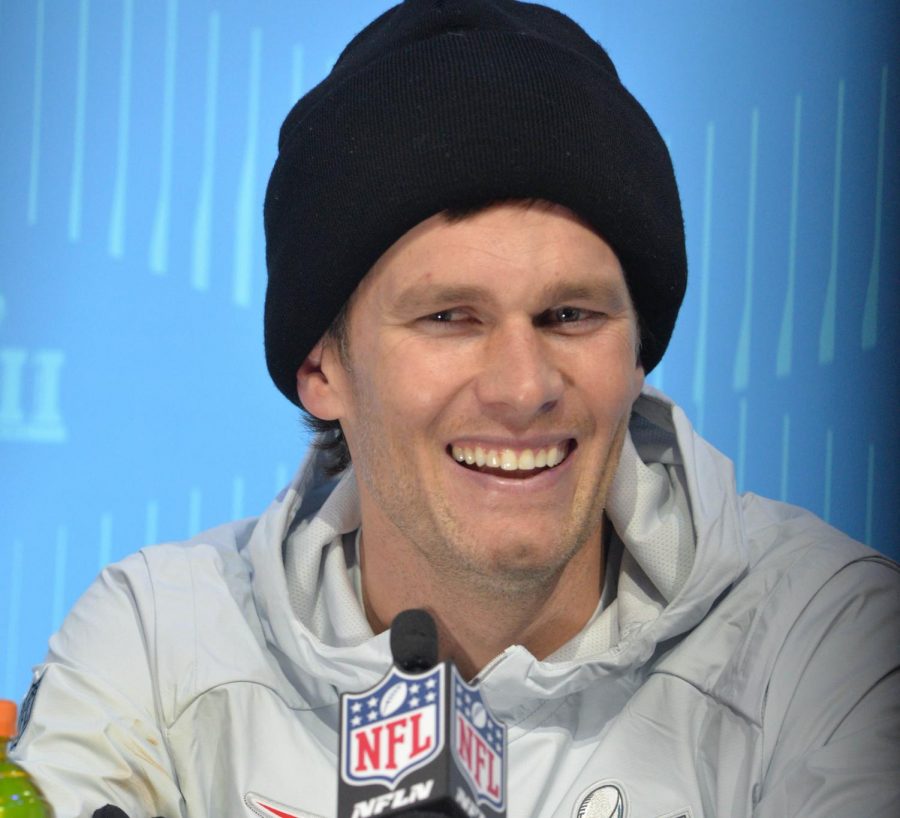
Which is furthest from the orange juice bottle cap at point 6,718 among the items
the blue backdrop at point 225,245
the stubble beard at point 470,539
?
the blue backdrop at point 225,245

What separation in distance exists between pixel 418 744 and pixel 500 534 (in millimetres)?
634

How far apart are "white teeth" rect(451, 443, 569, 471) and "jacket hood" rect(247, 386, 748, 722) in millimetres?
143

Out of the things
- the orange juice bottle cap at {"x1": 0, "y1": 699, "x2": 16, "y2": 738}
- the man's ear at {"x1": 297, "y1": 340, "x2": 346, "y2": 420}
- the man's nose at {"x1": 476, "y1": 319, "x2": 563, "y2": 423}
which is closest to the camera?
the orange juice bottle cap at {"x1": 0, "y1": 699, "x2": 16, "y2": 738}

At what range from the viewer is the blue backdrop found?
243 cm

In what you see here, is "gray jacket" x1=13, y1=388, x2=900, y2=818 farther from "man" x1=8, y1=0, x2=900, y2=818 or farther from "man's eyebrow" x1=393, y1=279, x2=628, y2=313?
"man's eyebrow" x1=393, y1=279, x2=628, y2=313

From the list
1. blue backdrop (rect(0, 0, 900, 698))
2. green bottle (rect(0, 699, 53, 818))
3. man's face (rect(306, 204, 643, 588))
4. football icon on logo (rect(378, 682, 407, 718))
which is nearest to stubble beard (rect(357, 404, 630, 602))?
man's face (rect(306, 204, 643, 588))

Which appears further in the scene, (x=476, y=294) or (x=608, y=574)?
(x=608, y=574)

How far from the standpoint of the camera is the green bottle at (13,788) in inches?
51.9

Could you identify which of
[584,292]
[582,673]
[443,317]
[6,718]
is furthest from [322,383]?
[6,718]

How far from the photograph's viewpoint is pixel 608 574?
173cm

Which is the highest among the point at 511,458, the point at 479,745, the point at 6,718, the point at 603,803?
the point at 511,458

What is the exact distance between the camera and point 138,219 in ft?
8.19

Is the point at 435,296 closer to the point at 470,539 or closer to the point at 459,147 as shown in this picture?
the point at 459,147

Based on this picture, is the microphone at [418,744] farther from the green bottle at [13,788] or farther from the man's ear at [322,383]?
the man's ear at [322,383]
